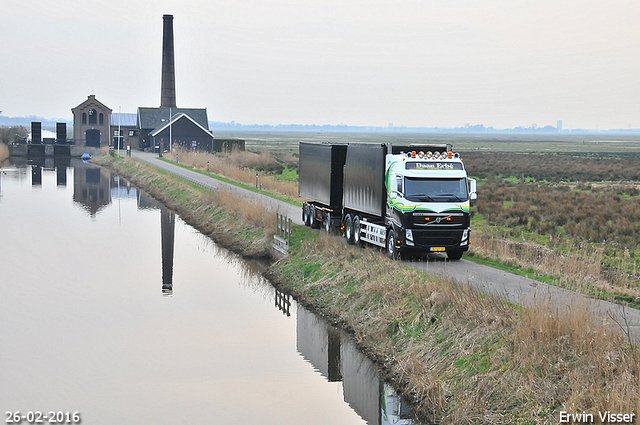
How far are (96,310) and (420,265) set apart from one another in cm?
911

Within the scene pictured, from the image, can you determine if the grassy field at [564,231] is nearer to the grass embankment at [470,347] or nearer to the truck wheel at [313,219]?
the grass embankment at [470,347]

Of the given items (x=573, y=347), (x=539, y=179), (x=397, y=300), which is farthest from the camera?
(x=539, y=179)

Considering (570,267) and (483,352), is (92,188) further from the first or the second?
(483,352)

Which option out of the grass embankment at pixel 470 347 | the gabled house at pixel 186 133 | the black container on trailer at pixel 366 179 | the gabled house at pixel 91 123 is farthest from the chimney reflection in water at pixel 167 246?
the gabled house at pixel 91 123

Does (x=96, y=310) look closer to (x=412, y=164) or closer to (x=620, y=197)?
(x=412, y=164)

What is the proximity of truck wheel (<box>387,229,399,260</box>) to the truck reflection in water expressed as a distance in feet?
10.2

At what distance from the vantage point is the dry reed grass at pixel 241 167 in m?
49.2

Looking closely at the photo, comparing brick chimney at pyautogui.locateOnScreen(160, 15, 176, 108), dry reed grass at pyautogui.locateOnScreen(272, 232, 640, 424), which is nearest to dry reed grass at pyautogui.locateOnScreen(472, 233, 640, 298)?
dry reed grass at pyautogui.locateOnScreen(272, 232, 640, 424)

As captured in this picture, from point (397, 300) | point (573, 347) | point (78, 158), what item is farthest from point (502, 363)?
point (78, 158)

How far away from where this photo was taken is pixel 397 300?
1722 cm

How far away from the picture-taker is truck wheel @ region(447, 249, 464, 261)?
21.9 meters

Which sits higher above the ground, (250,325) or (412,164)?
(412,164)

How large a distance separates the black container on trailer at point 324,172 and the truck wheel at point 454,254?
6185 millimetres

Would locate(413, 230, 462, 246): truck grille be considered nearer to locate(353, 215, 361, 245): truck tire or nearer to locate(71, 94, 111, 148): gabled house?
locate(353, 215, 361, 245): truck tire
